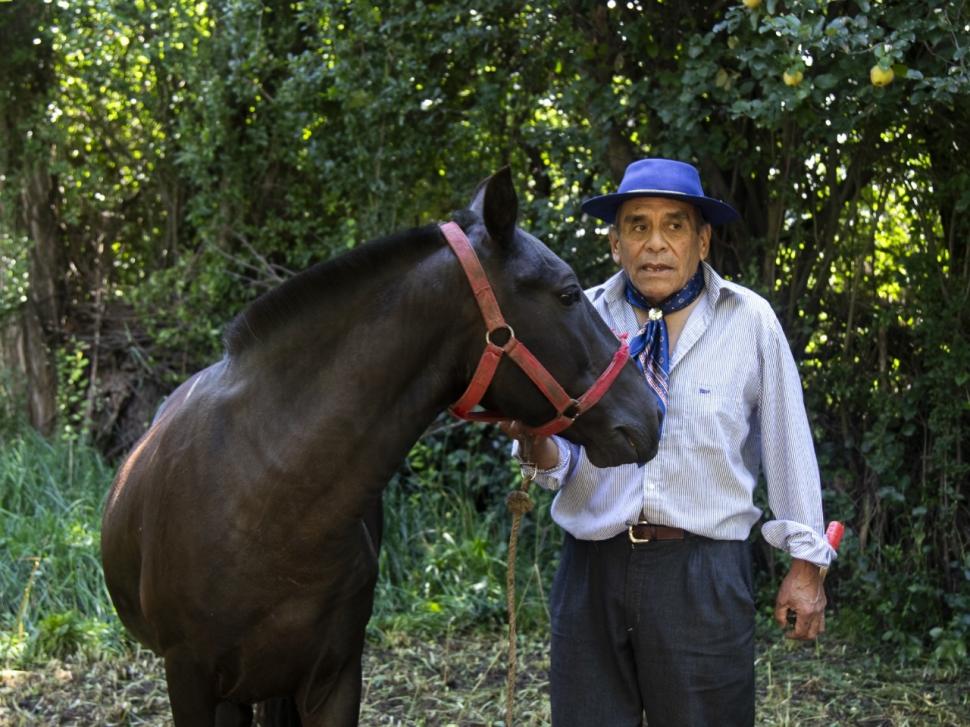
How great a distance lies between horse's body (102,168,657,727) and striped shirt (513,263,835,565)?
0.23 m

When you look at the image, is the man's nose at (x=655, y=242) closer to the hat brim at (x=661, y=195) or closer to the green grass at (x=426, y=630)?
the hat brim at (x=661, y=195)

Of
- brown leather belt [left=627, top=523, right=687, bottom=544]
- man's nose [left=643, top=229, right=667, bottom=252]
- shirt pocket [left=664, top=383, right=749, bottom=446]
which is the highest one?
man's nose [left=643, top=229, right=667, bottom=252]

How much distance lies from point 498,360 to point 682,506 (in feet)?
2.08

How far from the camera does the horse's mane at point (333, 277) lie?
264cm

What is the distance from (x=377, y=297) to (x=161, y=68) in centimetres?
560

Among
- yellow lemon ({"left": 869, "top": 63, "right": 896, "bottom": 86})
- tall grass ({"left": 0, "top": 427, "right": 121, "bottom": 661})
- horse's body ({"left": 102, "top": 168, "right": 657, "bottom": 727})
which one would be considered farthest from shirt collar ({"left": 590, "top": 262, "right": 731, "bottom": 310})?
tall grass ({"left": 0, "top": 427, "right": 121, "bottom": 661})

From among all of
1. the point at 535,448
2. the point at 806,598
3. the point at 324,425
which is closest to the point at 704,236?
the point at 535,448

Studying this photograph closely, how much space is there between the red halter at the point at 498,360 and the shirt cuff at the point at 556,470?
30 cm

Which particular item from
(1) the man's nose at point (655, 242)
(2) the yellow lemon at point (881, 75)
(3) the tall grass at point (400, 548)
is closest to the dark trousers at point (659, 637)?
(1) the man's nose at point (655, 242)

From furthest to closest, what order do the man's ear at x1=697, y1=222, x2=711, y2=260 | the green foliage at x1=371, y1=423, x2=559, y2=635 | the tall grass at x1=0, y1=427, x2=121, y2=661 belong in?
the green foliage at x1=371, y1=423, x2=559, y2=635 < the tall grass at x1=0, y1=427, x2=121, y2=661 < the man's ear at x1=697, y1=222, x2=711, y2=260

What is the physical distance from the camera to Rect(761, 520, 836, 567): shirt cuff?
2736mm

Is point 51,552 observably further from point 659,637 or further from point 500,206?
point 500,206

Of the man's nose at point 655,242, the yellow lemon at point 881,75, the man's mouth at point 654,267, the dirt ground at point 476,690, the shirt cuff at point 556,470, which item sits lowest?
the dirt ground at point 476,690

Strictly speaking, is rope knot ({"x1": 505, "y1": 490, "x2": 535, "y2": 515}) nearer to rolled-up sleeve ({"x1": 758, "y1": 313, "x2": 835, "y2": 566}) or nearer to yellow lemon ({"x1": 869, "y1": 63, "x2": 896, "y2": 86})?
rolled-up sleeve ({"x1": 758, "y1": 313, "x2": 835, "y2": 566})
